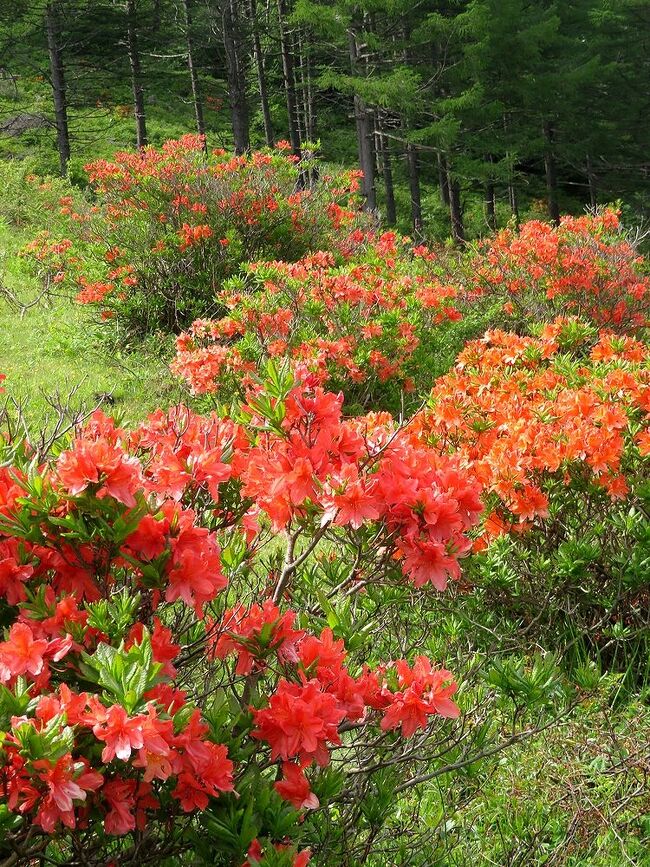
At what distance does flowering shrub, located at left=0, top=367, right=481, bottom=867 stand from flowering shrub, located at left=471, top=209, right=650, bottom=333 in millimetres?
5947

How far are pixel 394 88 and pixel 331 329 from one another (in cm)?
1083

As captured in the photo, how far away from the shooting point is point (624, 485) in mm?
3154

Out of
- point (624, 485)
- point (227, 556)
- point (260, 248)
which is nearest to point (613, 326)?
point (260, 248)

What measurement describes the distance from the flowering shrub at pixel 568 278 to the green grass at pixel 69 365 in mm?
3419

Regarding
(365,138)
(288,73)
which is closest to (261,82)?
(288,73)

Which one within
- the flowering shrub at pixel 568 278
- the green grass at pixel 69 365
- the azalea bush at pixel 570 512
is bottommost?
the green grass at pixel 69 365

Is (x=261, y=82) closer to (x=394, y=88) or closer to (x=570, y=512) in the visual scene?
(x=394, y=88)

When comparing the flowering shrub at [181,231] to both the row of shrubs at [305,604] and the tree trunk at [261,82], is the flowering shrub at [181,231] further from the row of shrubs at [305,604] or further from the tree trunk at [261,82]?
the tree trunk at [261,82]

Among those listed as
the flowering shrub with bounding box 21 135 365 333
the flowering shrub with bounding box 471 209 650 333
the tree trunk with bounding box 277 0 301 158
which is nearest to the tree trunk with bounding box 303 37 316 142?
the tree trunk with bounding box 277 0 301 158

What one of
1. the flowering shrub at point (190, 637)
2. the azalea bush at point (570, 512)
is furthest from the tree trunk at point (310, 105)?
the flowering shrub at point (190, 637)

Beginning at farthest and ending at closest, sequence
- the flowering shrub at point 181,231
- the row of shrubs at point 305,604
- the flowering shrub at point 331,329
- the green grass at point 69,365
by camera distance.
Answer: the flowering shrub at point 181,231 < the green grass at point 69,365 < the flowering shrub at point 331,329 < the row of shrubs at point 305,604

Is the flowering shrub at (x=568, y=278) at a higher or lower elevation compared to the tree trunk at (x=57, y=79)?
lower

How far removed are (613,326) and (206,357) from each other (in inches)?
159

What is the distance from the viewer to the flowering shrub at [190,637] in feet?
4.11
